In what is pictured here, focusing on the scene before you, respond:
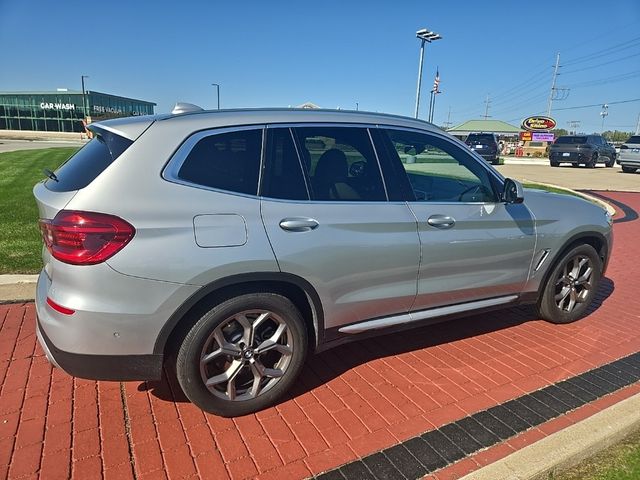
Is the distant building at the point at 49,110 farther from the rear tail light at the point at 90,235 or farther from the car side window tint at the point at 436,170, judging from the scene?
the rear tail light at the point at 90,235

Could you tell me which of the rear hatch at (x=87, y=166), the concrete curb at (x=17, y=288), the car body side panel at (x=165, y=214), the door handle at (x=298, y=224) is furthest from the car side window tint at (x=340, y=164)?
the concrete curb at (x=17, y=288)

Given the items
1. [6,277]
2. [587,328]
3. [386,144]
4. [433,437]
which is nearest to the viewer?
[433,437]

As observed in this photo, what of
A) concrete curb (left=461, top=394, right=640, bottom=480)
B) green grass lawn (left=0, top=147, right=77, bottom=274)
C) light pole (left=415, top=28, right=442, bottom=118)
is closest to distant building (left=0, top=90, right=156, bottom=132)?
light pole (left=415, top=28, right=442, bottom=118)

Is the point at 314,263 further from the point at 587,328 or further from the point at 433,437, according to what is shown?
the point at 587,328

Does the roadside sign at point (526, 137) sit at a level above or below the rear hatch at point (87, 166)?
above

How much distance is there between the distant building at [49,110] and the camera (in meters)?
62.8

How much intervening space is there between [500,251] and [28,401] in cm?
342

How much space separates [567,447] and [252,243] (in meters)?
2.06

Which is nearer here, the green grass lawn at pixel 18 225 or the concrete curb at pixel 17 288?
the concrete curb at pixel 17 288

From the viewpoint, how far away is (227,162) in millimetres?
2539

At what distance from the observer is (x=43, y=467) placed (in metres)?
2.20

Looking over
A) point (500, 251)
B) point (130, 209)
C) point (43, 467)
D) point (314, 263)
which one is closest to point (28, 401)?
point (43, 467)

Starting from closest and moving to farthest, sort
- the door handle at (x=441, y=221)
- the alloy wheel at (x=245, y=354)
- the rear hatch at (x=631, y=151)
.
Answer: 1. the alloy wheel at (x=245, y=354)
2. the door handle at (x=441, y=221)
3. the rear hatch at (x=631, y=151)

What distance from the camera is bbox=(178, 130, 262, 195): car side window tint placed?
2447 mm
